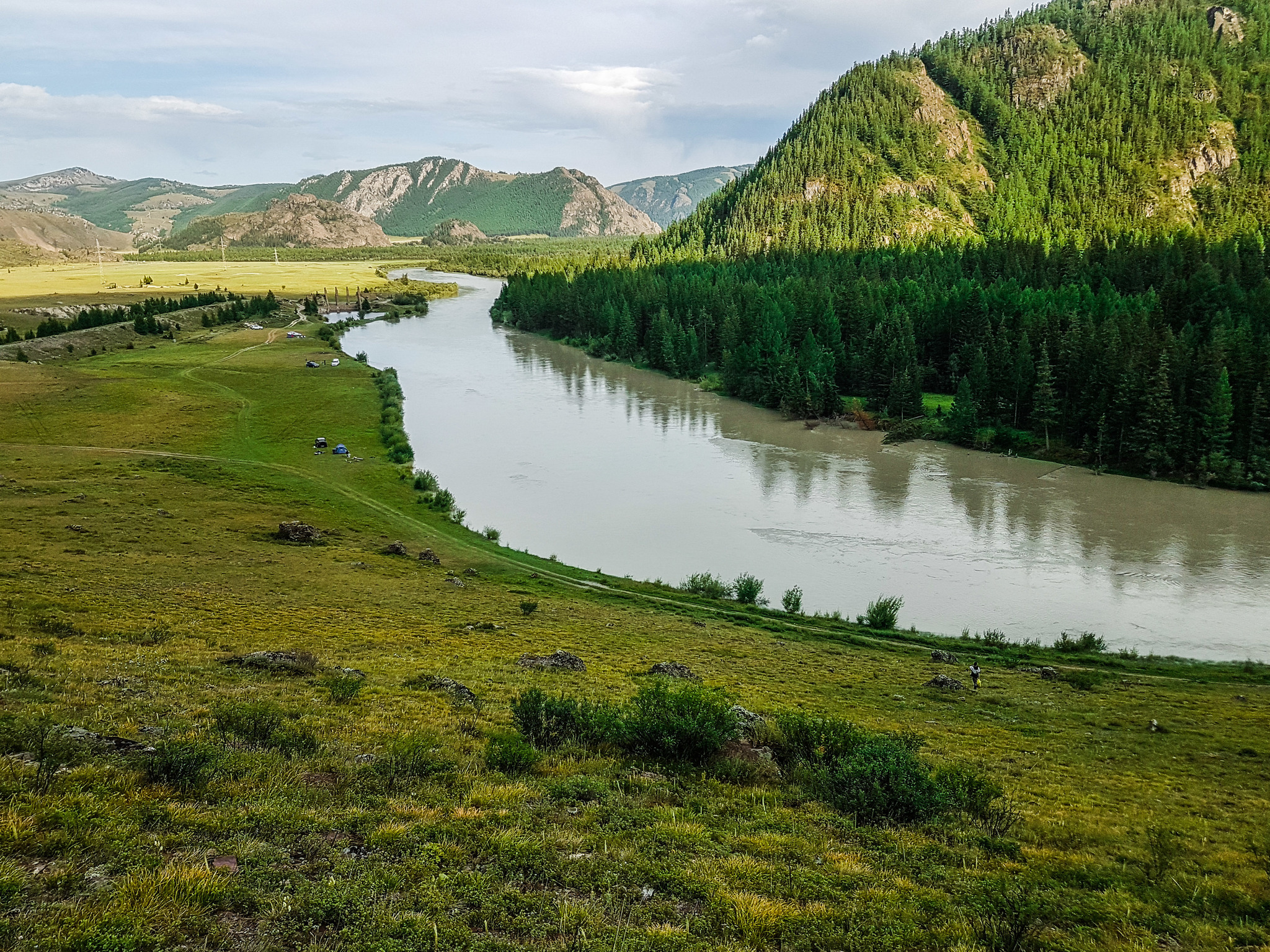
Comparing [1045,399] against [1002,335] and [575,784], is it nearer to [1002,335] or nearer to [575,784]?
[1002,335]

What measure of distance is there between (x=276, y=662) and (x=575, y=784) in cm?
1312

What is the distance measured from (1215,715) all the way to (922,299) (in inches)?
3745

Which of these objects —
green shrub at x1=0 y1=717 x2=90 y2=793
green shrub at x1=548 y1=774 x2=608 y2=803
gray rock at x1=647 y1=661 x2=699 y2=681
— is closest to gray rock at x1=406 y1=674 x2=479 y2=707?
green shrub at x1=548 y1=774 x2=608 y2=803

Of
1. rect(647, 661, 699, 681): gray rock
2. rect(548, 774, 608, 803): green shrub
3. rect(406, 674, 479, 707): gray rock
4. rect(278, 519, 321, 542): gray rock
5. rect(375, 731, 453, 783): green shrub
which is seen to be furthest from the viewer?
rect(278, 519, 321, 542): gray rock

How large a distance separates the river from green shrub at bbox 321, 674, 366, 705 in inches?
1114

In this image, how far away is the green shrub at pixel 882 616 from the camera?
41312mm

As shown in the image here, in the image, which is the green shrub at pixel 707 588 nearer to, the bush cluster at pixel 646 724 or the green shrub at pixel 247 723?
the bush cluster at pixel 646 724

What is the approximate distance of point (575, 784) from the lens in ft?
48.5

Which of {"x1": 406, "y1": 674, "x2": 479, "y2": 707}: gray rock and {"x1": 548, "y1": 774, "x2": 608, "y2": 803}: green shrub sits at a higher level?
{"x1": 548, "y1": 774, "x2": 608, "y2": 803}: green shrub

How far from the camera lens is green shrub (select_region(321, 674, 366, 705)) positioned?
2083cm

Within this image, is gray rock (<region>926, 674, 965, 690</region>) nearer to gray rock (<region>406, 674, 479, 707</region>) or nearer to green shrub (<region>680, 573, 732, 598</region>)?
green shrub (<region>680, 573, 732, 598</region>)


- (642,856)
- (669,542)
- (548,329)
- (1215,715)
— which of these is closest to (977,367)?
(669,542)

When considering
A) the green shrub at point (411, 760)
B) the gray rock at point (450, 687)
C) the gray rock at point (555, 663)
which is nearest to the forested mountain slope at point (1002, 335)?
the gray rock at point (555, 663)

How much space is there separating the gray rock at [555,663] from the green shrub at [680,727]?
1049cm
